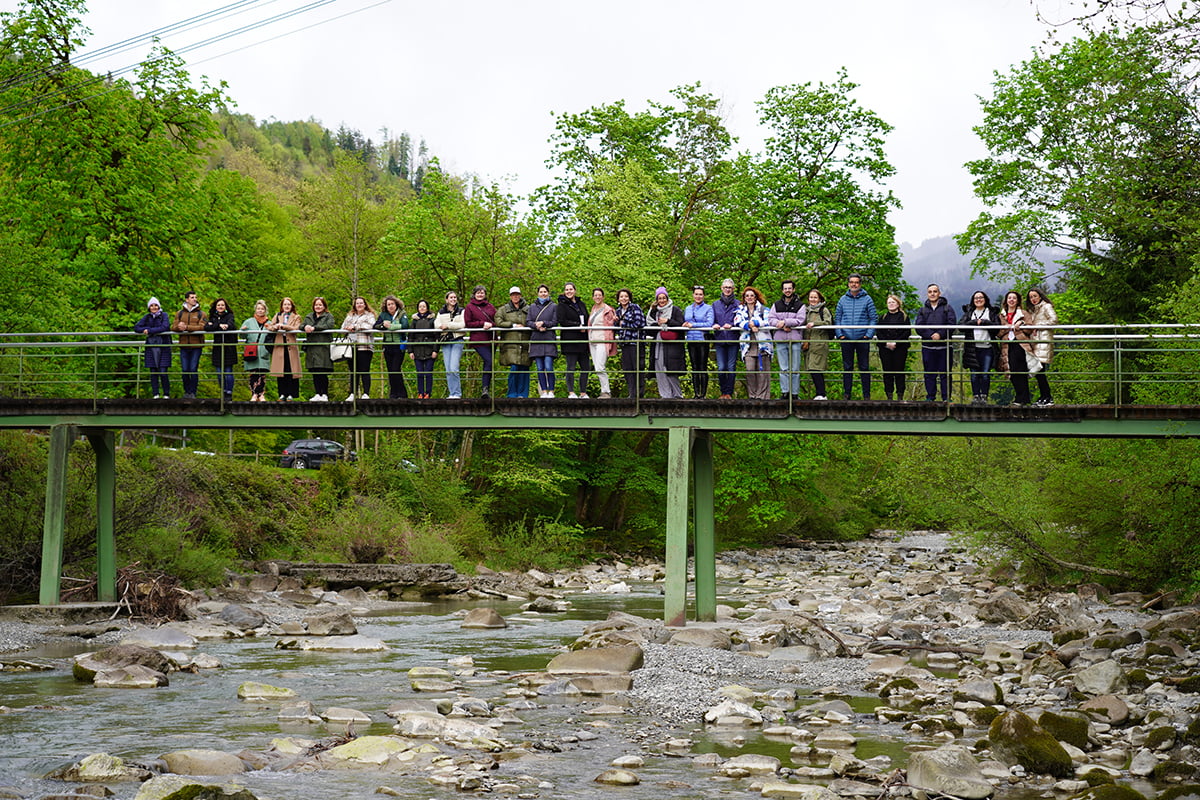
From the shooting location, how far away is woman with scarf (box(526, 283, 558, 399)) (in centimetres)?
2203

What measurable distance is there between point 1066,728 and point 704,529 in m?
10.3

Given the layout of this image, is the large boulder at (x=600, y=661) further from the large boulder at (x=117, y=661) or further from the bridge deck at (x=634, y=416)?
the large boulder at (x=117, y=661)

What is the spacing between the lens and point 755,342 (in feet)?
69.3

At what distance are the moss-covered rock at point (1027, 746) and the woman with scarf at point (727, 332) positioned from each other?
9.01 metres

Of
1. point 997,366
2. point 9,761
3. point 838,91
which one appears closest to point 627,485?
point 838,91

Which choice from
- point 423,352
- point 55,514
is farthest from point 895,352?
point 55,514

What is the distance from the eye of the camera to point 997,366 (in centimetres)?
2108

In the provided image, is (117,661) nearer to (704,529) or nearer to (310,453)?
(704,529)

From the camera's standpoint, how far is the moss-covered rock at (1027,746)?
40.4 ft

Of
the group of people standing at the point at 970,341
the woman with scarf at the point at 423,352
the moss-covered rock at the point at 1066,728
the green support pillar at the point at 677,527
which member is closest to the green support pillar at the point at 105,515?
the woman with scarf at the point at 423,352

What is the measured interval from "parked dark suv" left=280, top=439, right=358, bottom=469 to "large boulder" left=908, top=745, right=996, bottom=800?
124ft

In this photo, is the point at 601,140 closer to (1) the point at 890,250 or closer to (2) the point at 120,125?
(1) the point at 890,250

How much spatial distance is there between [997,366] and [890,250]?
64.6 ft

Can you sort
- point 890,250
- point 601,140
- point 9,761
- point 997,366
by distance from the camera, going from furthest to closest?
point 601,140 → point 890,250 → point 997,366 → point 9,761
